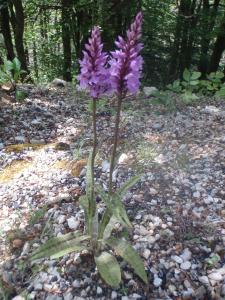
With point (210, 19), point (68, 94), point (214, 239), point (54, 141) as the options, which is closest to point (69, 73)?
point (210, 19)

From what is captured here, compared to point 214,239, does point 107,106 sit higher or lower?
lower

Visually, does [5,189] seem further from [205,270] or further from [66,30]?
[66,30]

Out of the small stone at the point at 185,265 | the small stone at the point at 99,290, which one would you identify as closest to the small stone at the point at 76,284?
the small stone at the point at 99,290

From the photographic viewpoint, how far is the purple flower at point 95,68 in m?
2.13

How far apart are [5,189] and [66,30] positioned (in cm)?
961

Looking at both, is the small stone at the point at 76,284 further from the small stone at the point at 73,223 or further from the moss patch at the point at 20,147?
the moss patch at the point at 20,147

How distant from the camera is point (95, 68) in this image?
2170mm

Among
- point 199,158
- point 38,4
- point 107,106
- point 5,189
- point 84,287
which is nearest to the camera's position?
point 84,287

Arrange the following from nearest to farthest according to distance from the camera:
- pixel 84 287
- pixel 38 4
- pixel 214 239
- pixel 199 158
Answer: pixel 84 287
pixel 214 239
pixel 199 158
pixel 38 4

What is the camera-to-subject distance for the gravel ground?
8.87 ft

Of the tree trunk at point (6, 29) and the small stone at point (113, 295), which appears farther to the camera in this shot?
the tree trunk at point (6, 29)

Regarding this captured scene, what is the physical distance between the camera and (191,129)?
16.4 feet

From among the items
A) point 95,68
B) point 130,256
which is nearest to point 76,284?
point 130,256

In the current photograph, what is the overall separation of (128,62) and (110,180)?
2.80ft
